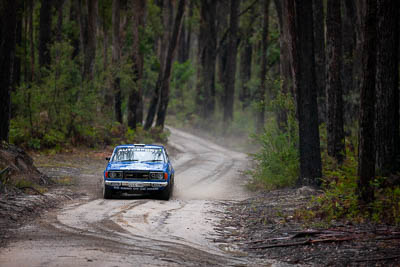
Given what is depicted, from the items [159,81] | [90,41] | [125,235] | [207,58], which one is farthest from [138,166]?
[207,58]

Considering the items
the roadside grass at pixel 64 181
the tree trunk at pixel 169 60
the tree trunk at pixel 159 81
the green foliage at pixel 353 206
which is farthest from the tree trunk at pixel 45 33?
the green foliage at pixel 353 206

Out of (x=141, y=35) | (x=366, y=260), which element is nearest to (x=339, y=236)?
(x=366, y=260)

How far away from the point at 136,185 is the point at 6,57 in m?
5.71

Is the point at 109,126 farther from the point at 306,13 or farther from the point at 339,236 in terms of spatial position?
the point at 339,236

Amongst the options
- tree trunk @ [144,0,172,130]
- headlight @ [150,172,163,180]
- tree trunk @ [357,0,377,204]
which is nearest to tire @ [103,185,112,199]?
headlight @ [150,172,163,180]

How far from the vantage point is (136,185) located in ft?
51.2

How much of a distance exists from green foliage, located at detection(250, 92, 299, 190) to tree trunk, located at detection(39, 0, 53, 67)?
52.4 feet

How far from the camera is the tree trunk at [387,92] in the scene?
43.3 feet

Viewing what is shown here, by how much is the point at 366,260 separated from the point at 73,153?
20566 mm

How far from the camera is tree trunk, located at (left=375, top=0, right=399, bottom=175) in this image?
13.2 metres

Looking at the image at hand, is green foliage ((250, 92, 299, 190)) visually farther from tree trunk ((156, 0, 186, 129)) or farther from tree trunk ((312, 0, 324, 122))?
tree trunk ((156, 0, 186, 129))

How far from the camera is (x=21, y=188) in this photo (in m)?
14.3

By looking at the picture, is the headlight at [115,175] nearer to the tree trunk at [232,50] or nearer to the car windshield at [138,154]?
the car windshield at [138,154]

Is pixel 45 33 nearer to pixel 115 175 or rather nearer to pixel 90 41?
pixel 90 41
